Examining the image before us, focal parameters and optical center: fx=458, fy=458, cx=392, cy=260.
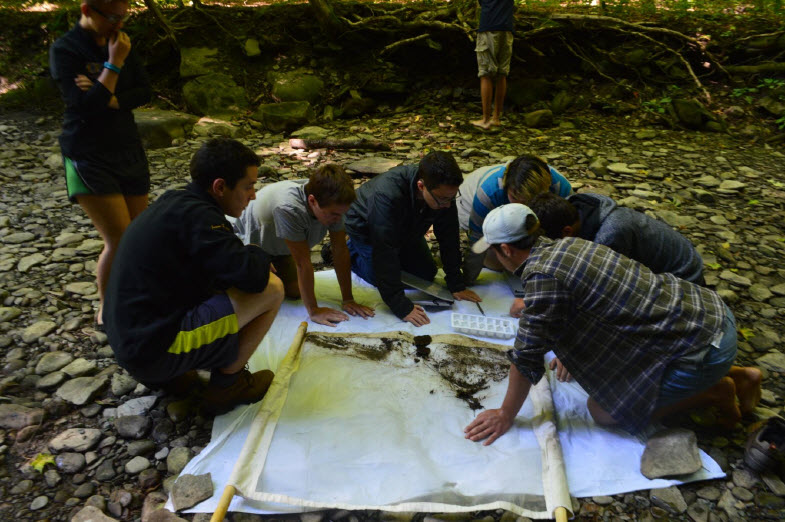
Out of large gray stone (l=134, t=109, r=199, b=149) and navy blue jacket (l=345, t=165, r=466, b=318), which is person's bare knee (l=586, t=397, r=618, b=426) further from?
large gray stone (l=134, t=109, r=199, b=149)

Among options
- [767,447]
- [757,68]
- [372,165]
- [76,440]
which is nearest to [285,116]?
[372,165]

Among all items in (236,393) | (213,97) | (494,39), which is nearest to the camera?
(236,393)

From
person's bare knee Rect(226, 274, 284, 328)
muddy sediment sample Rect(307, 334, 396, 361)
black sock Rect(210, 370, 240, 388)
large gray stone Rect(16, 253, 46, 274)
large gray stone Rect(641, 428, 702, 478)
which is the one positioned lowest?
large gray stone Rect(641, 428, 702, 478)

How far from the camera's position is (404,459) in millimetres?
1781

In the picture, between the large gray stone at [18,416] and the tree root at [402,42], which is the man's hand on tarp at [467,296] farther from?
the tree root at [402,42]

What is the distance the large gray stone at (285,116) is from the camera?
595cm

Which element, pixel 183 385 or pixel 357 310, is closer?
pixel 183 385

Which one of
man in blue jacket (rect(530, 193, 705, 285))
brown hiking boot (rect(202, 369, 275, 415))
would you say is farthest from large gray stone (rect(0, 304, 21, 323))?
man in blue jacket (rect(530, 193, 705, 285))

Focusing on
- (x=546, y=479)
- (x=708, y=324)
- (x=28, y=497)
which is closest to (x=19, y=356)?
(x=28, y=497)

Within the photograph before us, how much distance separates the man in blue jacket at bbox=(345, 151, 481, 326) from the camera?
7.66ft

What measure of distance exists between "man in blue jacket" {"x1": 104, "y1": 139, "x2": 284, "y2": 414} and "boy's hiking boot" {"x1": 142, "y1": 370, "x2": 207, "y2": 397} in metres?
0.20

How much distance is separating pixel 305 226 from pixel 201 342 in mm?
854

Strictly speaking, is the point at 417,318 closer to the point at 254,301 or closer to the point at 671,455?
the point at 254,301

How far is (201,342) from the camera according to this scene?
5.79ft
